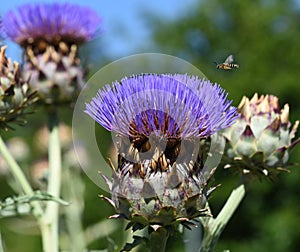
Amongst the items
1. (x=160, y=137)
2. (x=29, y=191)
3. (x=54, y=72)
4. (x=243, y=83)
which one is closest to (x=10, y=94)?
(x=29, y=191)

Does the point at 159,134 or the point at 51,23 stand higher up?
the point at 51,23

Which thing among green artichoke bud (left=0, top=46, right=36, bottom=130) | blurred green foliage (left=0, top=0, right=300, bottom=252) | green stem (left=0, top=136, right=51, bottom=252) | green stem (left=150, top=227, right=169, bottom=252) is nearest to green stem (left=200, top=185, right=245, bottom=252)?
blurred green foliage (left=0, top=0, right=300, bottom=252)

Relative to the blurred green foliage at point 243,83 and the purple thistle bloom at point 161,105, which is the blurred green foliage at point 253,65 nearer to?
the blurred green foliage at point 243,83

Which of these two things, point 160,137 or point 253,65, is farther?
point 253,65

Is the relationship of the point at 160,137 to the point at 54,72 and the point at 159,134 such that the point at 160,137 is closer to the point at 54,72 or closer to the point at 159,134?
the point at 159,134

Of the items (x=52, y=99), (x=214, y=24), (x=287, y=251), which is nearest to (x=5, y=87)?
(x=52, y=99)

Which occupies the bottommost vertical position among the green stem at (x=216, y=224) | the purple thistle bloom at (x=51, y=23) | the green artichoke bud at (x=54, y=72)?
the green stem at (x=216, y=224)

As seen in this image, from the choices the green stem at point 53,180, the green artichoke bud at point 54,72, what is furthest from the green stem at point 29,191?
the green artichoke bud at point 54,72

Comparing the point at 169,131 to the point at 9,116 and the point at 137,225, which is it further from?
the point at 9,116
